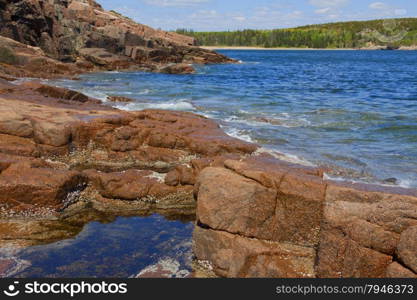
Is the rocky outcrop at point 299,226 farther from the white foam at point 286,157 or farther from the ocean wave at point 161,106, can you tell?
the ocean wave at point 161,106

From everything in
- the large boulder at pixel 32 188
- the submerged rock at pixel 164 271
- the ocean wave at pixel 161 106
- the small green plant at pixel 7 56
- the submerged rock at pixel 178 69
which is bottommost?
the submerged rock at pixel 164 271

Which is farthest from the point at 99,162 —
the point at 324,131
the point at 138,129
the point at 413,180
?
the point at 324,131

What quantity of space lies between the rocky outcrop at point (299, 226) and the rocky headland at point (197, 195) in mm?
16

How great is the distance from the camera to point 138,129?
12836mm

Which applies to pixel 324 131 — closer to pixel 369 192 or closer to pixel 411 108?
pixel 411 108

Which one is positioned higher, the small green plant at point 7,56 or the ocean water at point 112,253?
the small green plant at point 7,56

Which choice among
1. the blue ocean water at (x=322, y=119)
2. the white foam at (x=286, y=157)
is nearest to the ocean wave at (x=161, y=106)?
the blue ocean water at (x=322, y=119)

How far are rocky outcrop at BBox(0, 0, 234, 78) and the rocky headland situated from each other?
858 inches

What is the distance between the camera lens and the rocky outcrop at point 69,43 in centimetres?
3706

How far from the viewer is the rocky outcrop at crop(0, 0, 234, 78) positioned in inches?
1459

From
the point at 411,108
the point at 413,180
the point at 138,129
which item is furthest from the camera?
the point at 411,108

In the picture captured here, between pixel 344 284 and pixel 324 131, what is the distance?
42.7ft

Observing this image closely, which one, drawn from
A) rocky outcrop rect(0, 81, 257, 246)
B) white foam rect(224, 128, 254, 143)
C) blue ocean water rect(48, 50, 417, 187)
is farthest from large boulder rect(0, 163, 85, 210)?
white foam rect(224, 128, 254, 143)

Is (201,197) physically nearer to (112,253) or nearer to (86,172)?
(112,253)
